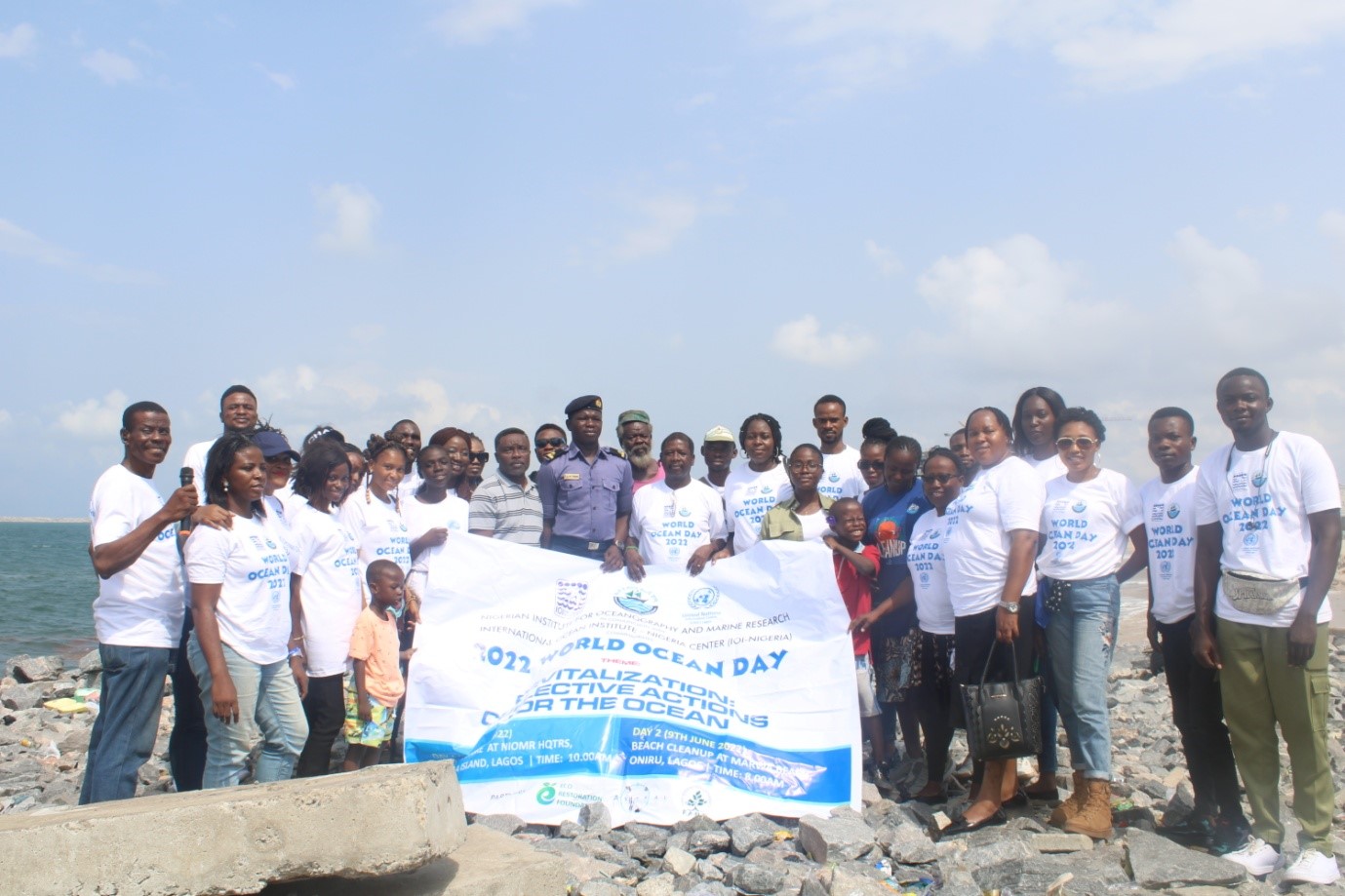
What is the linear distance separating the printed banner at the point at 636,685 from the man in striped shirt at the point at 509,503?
1.84 ft

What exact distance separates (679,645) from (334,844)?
2720 millimetres

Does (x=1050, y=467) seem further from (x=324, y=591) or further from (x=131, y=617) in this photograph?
(x=131, y=617)

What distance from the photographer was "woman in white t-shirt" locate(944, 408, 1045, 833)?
5406 mm

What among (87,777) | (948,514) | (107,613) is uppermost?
(948,514)

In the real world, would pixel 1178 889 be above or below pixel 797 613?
below

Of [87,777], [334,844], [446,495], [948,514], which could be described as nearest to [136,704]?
[87,777]

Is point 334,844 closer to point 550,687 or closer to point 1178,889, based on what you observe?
point 550,687

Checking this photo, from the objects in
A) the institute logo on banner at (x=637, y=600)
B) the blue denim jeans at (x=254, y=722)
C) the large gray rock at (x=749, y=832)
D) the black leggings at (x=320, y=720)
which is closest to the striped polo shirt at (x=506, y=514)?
the institute logo on banner at (x=637, y=600)

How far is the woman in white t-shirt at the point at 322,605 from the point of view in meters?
5.67

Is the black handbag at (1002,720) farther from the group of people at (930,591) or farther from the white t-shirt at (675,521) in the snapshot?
the white t-shirt at (675,521)

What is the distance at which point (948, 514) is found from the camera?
574 centimetres

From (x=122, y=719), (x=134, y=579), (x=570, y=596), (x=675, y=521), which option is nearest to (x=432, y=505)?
(x=570, y=596)

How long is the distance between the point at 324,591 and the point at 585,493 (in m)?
2.03

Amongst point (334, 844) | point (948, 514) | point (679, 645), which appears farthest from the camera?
point (679, 645)
